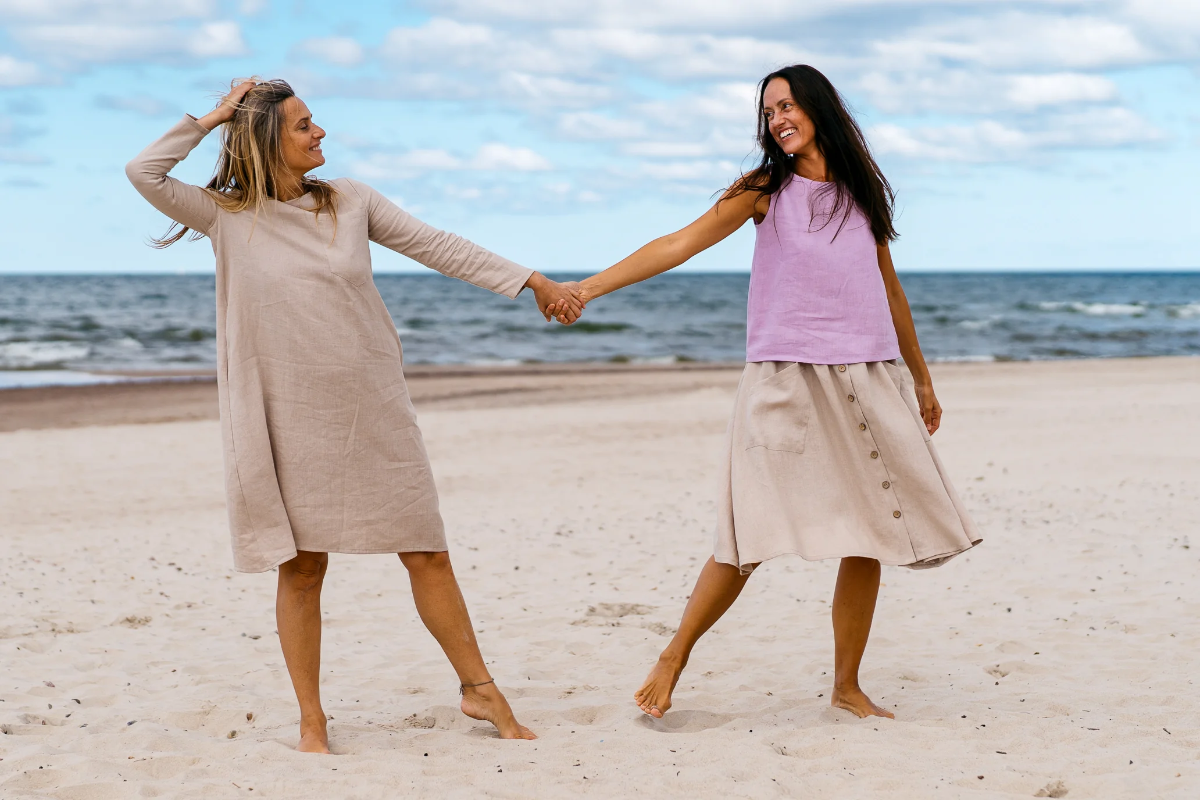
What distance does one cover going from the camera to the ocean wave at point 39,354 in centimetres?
2311

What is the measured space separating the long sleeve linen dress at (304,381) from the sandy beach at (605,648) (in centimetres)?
71

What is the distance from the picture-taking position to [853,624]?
380 cm

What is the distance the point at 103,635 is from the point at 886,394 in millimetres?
3679

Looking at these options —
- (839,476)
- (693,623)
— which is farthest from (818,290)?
(693,623)

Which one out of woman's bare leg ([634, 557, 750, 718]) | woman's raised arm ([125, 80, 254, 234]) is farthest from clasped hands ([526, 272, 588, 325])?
woman's raised arm ([125, 80, 254, 234])

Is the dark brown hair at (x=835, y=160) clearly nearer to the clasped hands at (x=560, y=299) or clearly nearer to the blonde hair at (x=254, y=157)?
the clasped hands at (x=560, y=299)

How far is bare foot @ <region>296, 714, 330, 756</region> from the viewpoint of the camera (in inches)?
137

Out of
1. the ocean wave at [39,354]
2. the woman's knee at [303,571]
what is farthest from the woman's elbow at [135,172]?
the ocean wave at [39,354]

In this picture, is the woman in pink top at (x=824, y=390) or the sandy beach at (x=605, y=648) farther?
the woman in pink top at (x=824, y=390)

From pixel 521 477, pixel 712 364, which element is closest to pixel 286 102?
pixel 521 477

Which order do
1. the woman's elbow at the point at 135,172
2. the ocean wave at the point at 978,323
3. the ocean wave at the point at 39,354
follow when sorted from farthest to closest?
the ocean wave at the point at 978,323 → the ocean wave at the point at 39,354 → the woman's elbow at the point at 135,172

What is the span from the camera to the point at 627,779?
10.5 ft

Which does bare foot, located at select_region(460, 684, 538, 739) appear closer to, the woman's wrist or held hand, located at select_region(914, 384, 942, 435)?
the woman's wrist

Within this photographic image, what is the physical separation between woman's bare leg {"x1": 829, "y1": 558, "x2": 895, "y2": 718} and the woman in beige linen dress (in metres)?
1.38
